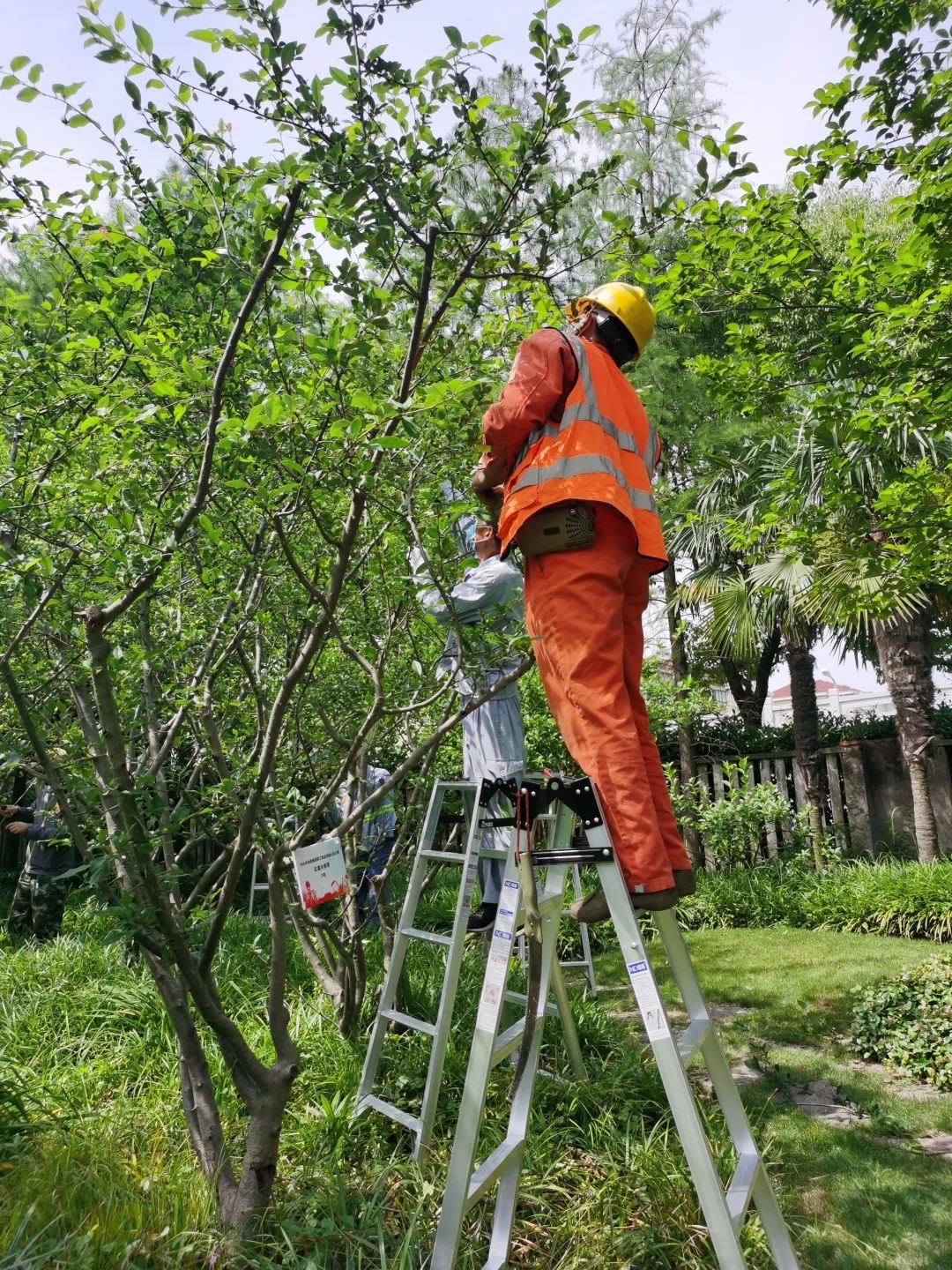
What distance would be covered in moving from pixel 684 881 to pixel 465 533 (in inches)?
89.8

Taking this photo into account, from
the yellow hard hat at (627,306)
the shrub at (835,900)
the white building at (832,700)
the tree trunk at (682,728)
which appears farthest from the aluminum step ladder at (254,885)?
the white building at (832,700)

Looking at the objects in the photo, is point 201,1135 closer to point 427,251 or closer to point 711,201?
point 427,251

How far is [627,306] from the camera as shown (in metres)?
3.04

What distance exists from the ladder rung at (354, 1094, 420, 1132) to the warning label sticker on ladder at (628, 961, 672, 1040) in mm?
1340

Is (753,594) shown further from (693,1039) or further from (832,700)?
(832,700)

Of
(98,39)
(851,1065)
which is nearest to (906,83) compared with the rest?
(98,39)

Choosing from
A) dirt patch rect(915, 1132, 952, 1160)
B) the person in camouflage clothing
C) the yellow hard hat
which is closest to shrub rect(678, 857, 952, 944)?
dirt patch rect(915, 1132, 952, 1160)

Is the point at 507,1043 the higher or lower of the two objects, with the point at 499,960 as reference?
lower

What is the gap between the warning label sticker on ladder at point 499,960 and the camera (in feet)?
7.64

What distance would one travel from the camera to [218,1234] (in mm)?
2504

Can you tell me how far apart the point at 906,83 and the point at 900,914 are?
6206 millimetres

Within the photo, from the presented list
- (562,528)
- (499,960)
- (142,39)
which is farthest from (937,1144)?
(142,39)

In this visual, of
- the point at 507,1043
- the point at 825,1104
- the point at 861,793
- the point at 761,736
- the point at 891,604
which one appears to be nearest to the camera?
the point at 507,1043

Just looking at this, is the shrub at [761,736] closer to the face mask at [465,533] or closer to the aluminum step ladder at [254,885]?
the aluminum step ladder at [254,885]
